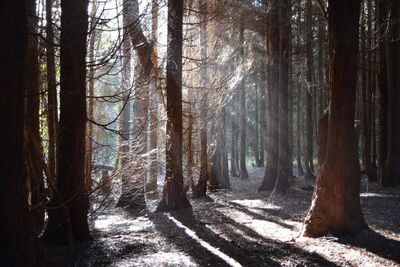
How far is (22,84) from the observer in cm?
436

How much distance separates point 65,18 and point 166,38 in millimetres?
5516

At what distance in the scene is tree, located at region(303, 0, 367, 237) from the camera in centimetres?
736

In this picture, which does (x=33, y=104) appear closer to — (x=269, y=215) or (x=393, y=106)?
(x=269, y=215)

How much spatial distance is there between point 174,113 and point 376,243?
21.3ft

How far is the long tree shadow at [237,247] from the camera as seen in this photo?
20.1ft

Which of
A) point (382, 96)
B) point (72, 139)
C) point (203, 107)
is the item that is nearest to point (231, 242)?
point (72, 139)

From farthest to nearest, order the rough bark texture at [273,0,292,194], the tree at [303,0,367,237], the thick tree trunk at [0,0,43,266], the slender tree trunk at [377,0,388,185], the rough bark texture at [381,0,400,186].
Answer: the rough bark texture at [273,0,292,194] < the slender tree trunk at [377,0,388,185] < the rough bark texture at [381,0,400,186] < the tree at [303,0,367,237] < the thick tree trunk at [0,0,43,266]

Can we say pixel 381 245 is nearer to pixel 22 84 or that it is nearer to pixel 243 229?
pixel 243 229

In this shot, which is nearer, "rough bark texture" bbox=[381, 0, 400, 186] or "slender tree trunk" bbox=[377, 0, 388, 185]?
"rough bark texture" bbox=[381, 0, 400, 186]

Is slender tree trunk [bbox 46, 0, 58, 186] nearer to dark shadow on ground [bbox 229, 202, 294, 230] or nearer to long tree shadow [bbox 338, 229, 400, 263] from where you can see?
dark shadow on ground [bbox 229, 202, 294, 230]

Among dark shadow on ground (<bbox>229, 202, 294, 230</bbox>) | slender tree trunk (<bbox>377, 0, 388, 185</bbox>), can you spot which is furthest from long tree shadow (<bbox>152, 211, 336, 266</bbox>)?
slender tree trunk (<bbox>377, 0, 388, 185</bbox>)

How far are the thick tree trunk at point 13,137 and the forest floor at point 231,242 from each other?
4.30 ft

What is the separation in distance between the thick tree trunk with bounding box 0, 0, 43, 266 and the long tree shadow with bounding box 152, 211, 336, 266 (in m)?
2.66

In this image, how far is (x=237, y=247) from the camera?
7.06 metres
